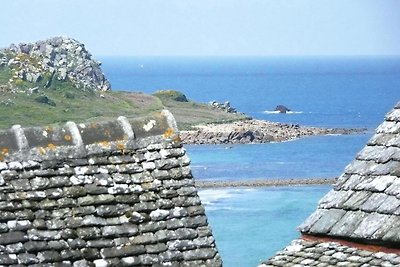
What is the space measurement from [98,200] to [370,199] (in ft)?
7.92

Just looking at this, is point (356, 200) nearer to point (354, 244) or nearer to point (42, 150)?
point (354, 244)

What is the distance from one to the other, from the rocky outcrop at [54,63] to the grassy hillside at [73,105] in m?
1.07

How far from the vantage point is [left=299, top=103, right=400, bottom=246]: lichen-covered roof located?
30.3 feet

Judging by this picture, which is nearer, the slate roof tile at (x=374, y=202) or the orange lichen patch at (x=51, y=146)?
the orange lichen patch at (x=51, y=146)

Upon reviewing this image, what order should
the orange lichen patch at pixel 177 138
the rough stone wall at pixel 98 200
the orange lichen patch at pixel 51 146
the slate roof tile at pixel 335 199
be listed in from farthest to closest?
the slate roof tile at pixel 335 199, the orange lichen patch at pixel 177 138, the orange lichen patch at pixel 51 146, the rough stone wall at pixel 98 200

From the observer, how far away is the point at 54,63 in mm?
149875

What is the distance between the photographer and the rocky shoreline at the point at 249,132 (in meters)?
122

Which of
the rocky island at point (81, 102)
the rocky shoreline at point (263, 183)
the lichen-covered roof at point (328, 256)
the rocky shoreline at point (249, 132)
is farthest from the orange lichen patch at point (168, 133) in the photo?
the rocky shoreline at point (249, 132)

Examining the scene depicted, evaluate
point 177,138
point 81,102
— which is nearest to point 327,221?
point 177,138

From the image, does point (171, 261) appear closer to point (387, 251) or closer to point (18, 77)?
point (387, 251)

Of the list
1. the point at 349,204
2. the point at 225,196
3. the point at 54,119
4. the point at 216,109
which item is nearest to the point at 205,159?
the point at 54,119

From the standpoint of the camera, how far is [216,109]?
152625 millimetres

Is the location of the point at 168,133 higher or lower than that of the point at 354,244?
higher

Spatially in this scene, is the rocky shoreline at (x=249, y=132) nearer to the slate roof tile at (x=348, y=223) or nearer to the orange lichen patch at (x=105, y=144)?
the slate roof tile at (x=348, y=223)
